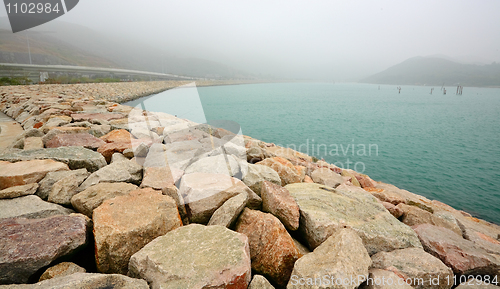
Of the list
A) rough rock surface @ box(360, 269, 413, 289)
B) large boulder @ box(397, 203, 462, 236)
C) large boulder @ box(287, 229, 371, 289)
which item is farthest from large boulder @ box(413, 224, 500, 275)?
large boulder @ box(287, 229, 371, 289)

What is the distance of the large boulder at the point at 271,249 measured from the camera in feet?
8.01

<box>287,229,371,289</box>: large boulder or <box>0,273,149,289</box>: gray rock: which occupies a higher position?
<box>0,273,149,289</box>: gray rock

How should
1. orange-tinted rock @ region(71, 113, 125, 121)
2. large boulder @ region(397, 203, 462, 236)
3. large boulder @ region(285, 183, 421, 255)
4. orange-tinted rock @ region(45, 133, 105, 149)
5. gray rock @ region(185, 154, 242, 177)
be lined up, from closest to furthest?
large boulder @ region(285, 183, 421, 255)
gray rock @ region(185, 154, 242, 177)
large boulder @ region(397, 203, 462, 236)
orange-tinted rock @ region(45, 133, 105, 149)
orange-tinted rock @ region(71, 113, 125, 121)

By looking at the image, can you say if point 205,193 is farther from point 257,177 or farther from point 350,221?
point 350,221

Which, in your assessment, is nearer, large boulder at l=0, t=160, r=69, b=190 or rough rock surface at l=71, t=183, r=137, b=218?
rough rock surface at l=71, t=183, r=137, b=218

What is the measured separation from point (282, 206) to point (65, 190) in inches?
113

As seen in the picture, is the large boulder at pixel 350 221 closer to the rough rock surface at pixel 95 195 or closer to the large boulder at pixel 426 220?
the large boulder at pixel 426 220

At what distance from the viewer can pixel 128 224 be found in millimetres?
2426

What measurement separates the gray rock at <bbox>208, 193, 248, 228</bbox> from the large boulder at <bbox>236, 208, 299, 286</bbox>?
0.66 ft

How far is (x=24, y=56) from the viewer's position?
92.8 metres

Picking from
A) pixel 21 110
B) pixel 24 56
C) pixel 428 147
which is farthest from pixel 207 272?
pixel 24 56

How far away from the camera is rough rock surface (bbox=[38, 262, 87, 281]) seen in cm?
203

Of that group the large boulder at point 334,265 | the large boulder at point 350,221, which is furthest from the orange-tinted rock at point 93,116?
the large boulder at point 334,265

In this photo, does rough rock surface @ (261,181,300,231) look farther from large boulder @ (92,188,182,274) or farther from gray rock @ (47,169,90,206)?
gray rock @ (47,169,90,206)
